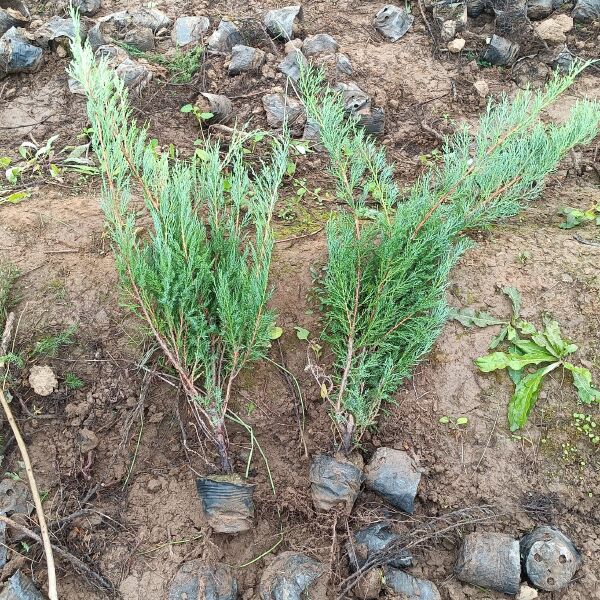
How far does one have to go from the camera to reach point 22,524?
2.50 m

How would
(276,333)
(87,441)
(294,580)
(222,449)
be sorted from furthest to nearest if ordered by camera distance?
(276,333), (87,441), (222,449), (294,580)

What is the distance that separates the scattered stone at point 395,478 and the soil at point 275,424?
0.26 ft

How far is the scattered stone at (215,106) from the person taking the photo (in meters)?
4.19

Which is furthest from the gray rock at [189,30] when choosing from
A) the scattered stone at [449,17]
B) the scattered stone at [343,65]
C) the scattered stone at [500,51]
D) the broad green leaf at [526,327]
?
the broad green leaf at [526,327]

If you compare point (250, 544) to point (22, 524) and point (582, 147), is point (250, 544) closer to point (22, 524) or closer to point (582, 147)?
point (22, 524)

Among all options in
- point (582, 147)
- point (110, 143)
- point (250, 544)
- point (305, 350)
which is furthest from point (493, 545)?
point (582, 147)

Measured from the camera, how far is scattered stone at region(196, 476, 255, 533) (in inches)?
97.4

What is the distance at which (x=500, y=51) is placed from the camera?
495cm

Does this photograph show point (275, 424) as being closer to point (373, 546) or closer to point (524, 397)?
point (373, 546)

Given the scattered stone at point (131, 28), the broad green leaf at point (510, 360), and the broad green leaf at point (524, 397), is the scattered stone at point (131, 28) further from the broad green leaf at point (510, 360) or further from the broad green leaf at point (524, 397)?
the broad green leaf at point (524, 397)

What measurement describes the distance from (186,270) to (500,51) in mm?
3934

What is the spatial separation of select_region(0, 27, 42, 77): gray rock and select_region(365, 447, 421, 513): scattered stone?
425 cm

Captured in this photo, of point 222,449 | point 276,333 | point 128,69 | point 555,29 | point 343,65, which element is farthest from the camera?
point 555,29

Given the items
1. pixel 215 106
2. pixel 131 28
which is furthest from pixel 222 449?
pixel 131 28
